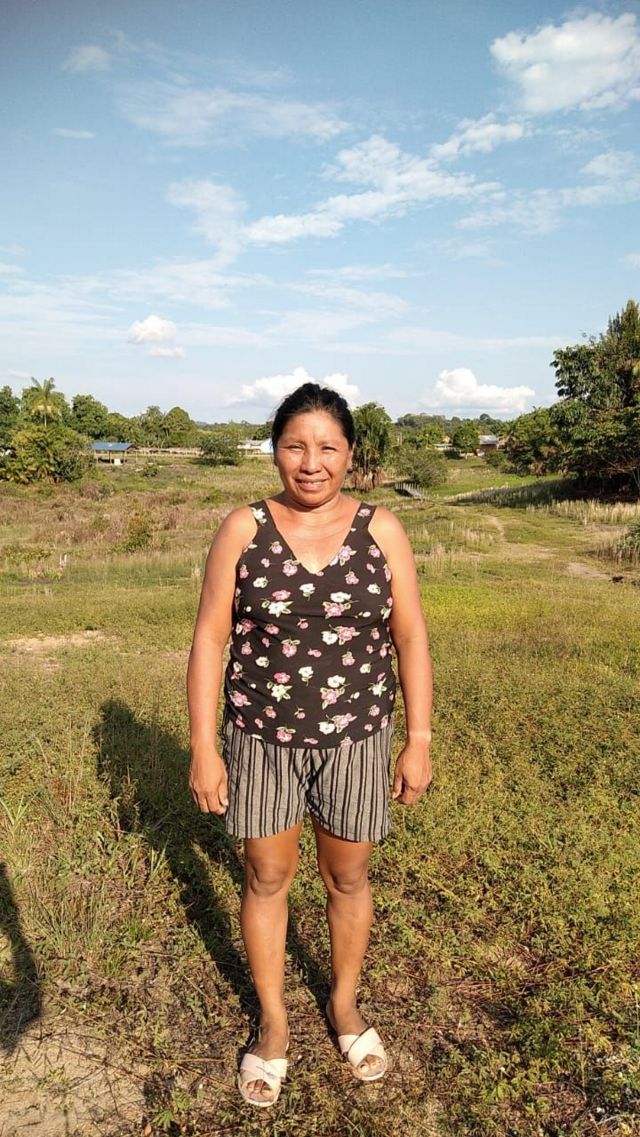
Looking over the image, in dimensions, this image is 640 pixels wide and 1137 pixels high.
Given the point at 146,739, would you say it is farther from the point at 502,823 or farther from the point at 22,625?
the point at 22,625

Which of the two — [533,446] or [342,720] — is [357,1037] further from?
[533,446]

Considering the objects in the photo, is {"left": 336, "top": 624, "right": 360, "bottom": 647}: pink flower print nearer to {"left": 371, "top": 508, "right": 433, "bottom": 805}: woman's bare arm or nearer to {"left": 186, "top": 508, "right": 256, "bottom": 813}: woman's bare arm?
{"left": 371, "top": 508, "right": 433, "bottom": 805}: woman's bare arm

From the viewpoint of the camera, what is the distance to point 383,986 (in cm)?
224

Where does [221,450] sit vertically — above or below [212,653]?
above

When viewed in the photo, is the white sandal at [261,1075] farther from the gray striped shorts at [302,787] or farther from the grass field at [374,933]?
the gray striped shorts at [302,787]

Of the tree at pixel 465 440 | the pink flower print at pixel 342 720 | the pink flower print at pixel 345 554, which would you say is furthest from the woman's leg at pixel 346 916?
the tree at pixel 465 440

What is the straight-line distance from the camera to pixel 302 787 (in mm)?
1768

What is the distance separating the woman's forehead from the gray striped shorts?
0.79 metres

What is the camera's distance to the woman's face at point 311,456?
1682 mm

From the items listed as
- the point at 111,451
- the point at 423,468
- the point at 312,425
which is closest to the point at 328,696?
the point at 312,425

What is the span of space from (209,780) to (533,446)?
42.6 m

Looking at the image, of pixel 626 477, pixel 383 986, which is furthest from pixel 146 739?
pixel 626 477

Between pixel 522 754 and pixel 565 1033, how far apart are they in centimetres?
204

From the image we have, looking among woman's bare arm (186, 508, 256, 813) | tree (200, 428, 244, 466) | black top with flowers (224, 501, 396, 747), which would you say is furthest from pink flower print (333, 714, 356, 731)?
tree (200, 428, 244, 466)
